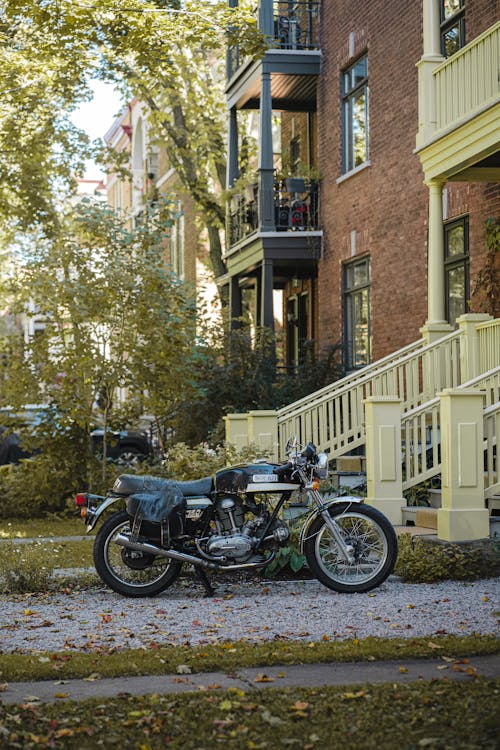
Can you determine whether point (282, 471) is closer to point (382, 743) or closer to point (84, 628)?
point (84, 628)

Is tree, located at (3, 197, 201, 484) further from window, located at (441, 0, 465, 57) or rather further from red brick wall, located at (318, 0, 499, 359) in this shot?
window, located at (441, 0, 465, 57)

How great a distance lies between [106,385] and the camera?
54.3ft

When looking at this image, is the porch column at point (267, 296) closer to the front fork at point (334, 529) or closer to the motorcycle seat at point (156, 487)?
the motorcycle seat at point (156, 487)

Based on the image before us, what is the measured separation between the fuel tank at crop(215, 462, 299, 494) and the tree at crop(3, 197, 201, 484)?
24.7 feet

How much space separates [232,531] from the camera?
8.88 m

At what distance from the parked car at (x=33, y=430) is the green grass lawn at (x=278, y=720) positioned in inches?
454

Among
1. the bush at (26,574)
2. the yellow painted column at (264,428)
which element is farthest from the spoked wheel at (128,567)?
the yellow painted column at (264,428)

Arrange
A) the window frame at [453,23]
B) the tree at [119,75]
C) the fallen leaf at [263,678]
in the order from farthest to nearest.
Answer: the tree at [119,75]
the window frame at [453,23]
the fallen leaf at [263,678]

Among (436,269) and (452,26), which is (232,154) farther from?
(436,269)

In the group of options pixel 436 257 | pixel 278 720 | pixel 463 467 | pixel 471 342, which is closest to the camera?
pixel 278 720

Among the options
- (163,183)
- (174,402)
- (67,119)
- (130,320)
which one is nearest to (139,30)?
(130,320)

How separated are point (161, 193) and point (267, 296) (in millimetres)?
13443

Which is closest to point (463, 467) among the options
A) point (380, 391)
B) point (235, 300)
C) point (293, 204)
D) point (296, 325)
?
point (380, 391)

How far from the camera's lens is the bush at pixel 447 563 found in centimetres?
915
